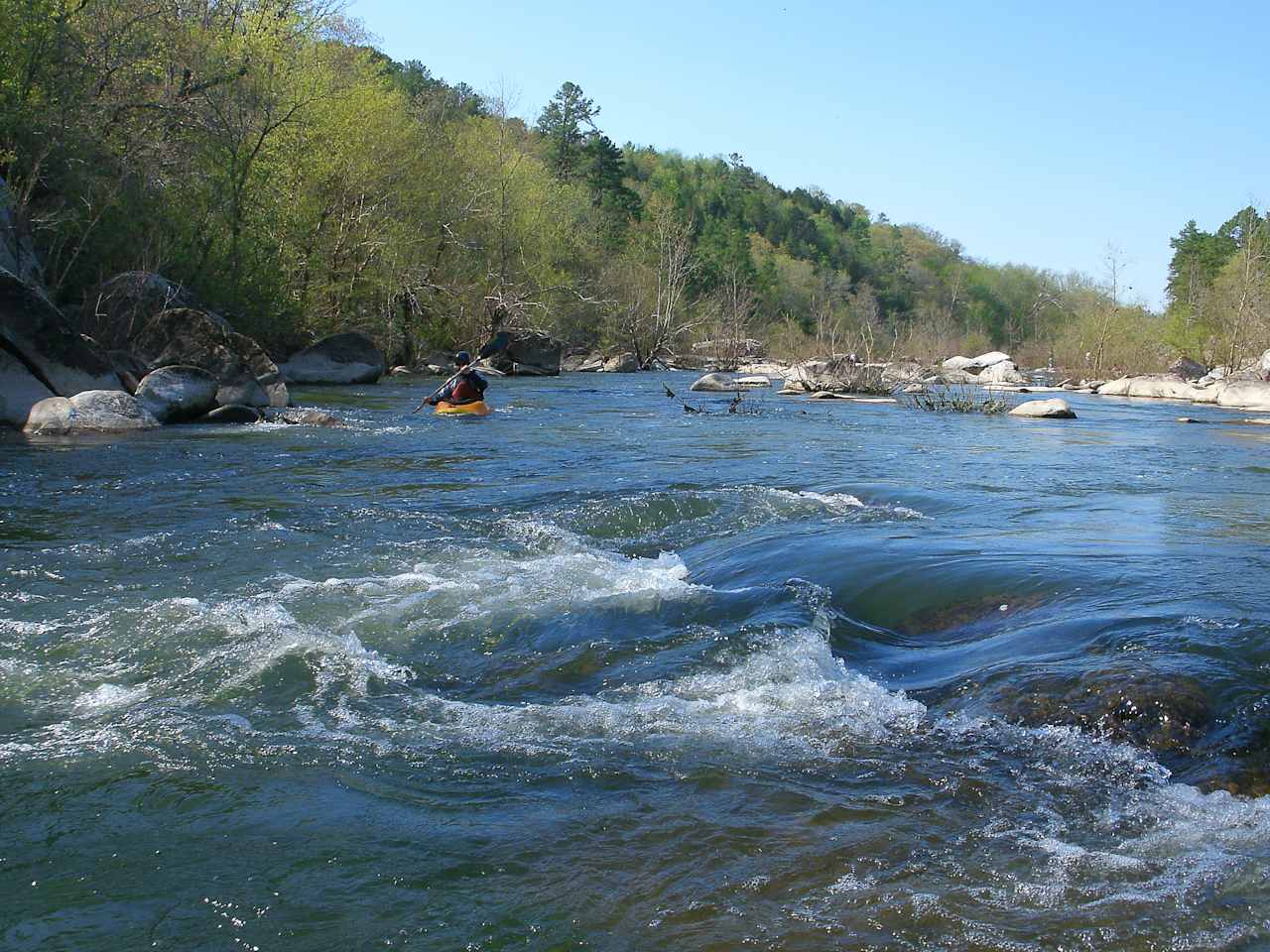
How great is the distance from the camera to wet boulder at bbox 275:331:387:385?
88.2ft

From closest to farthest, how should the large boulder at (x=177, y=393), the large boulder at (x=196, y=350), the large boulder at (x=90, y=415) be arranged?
the large boulder at (x=90, y=415) < the large boulder at (x=177, y=393) < the large boulder at (x=196, y=350)

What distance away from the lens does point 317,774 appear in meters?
4.25

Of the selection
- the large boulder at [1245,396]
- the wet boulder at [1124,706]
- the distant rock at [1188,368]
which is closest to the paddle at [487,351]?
the wet boulder at [1124,706]

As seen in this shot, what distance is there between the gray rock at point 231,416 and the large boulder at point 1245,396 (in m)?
23.4

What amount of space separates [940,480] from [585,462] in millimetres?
4357

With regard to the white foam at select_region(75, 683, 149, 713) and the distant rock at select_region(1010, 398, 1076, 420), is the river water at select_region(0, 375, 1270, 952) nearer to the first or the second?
the white foam at select_region(75, 683, 149, 713)

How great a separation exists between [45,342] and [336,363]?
40.0ft

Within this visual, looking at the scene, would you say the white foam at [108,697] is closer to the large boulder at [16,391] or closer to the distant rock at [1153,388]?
the large boulder at [16,391]

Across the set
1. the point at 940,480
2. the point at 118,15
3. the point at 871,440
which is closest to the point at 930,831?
the point at 940,480

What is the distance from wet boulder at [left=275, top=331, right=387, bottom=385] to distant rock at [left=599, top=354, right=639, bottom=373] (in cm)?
1545

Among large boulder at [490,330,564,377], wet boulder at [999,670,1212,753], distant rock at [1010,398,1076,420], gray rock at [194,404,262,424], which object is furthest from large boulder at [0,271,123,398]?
large boulder at [490,330,564,377]

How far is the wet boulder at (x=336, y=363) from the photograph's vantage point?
2689cm

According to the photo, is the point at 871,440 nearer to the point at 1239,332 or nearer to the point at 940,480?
the point at 940,480

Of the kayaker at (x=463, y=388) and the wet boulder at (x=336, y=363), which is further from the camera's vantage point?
the wet boulder at (x=336, y=363)
